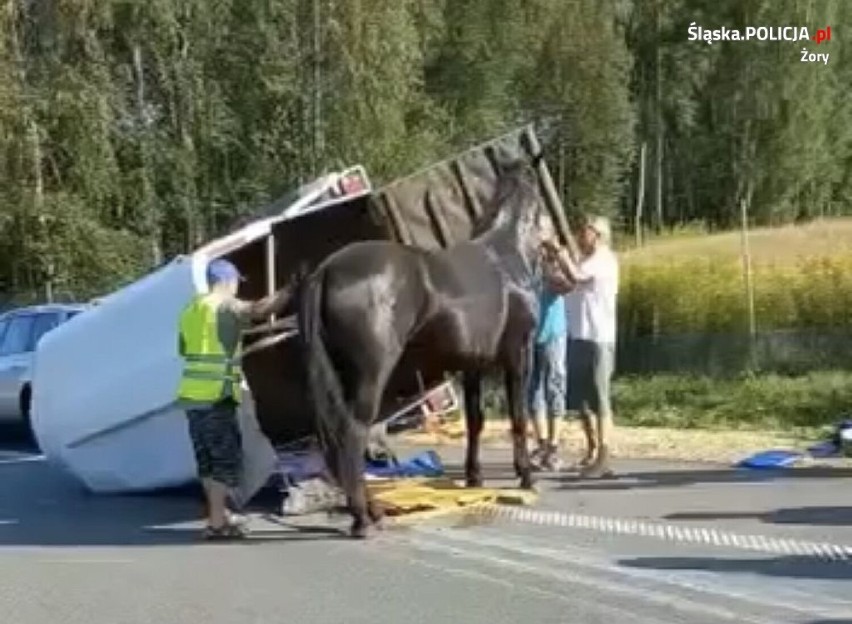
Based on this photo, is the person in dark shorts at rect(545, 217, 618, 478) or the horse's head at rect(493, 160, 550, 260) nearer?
the horse's head at rect(493, 160, 550, 260)

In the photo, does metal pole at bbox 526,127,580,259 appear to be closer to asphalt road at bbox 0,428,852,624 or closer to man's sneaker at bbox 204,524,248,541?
asphalt road at bbox 0,428,852,624

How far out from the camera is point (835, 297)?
2384cm

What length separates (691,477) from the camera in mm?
14578

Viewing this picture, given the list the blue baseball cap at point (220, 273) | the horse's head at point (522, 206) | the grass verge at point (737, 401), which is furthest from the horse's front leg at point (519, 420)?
the grass verge at point (737, 401)

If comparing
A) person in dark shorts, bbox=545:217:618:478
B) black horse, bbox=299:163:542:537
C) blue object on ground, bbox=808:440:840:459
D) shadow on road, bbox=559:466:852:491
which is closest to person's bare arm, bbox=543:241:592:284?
person in dark shorts, bbox=545:217:618:478

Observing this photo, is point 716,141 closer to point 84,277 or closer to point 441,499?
point 84,277

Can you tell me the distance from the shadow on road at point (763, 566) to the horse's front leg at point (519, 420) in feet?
9.82

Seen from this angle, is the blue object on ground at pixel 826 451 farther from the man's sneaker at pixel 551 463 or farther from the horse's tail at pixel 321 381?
the horse's tail at pixel 321 381

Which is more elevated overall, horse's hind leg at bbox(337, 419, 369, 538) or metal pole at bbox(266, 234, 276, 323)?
metal pole at bbox(266, 234, 276, 323)

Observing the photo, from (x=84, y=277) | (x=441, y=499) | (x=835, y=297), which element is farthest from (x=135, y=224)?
(x=441, y=499)

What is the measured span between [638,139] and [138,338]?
36798 millimetres

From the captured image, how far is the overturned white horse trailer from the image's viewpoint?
13.7 meters

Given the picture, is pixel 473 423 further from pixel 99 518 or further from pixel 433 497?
pixel 99 518

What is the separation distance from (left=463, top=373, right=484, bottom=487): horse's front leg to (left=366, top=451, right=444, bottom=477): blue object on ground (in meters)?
0.90
